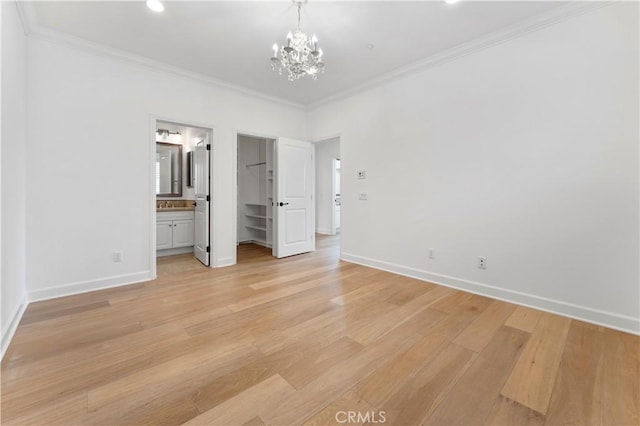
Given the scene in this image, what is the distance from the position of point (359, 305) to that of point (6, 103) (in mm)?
3381

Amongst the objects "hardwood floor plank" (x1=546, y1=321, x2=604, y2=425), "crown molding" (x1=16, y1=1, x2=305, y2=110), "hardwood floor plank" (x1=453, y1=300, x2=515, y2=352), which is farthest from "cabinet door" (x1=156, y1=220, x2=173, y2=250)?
"hardwood floor plank" (x1=546, y1=321, x2=604, y2=425)

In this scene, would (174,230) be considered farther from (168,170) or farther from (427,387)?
(427,387)

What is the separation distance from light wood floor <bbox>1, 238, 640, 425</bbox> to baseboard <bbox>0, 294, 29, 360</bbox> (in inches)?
1.8

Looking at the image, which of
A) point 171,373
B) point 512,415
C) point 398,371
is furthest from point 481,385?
point 171,373

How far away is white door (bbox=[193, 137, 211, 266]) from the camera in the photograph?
4.14 m

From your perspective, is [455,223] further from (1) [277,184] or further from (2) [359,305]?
(1) [277,184]

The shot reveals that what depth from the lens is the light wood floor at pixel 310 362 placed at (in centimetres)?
137

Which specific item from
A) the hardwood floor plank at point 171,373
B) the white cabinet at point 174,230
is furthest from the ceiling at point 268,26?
the hardwood floor plank at point 171,373

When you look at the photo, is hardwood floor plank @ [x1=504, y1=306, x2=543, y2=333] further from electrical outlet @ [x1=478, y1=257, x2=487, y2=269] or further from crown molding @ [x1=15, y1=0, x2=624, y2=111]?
crown molding @ [x1=15, y1=0, x2=624, y2=111]

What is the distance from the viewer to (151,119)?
3.42 m

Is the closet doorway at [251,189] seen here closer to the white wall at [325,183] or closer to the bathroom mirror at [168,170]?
the bathroom mirror at [168,170]

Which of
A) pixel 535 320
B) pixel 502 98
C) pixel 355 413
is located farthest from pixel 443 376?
pixel 502 98

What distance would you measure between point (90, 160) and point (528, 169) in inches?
186

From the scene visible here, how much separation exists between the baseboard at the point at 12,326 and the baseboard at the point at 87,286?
0.14 meters
